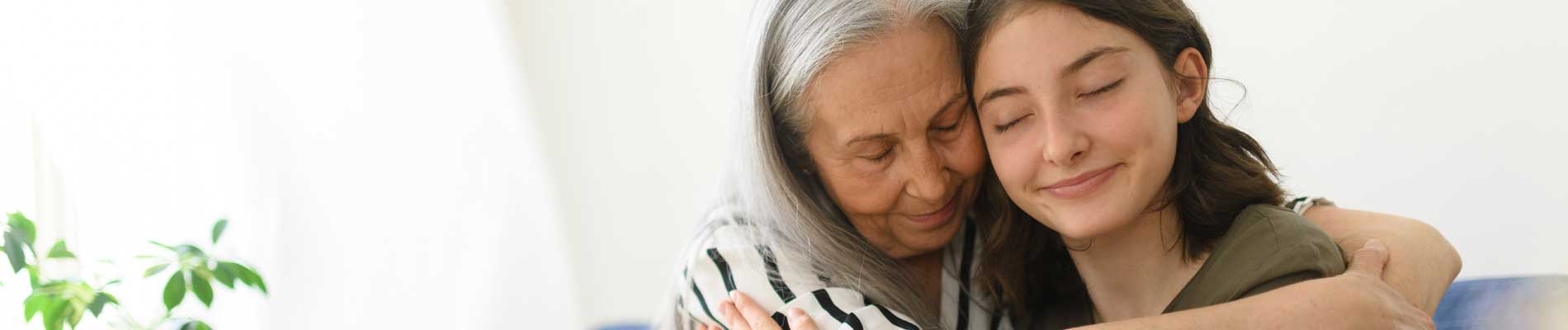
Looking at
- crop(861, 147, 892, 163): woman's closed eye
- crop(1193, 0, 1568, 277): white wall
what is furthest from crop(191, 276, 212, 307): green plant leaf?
crop(1193, 0, 1568, 277): white wall

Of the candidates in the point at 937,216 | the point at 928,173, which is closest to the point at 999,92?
the point at 928,173

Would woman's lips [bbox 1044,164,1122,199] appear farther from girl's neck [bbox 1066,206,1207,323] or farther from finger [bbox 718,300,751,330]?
finger [bbox 718,300,751,330]

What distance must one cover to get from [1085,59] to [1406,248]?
42 cm

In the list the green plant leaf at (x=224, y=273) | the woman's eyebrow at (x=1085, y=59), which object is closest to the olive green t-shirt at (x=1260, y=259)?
the woman's eyebrow at (x=1085, y=59)

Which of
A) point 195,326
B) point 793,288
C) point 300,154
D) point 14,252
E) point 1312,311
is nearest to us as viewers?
point 1312,311

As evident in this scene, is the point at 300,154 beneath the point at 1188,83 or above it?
beneath

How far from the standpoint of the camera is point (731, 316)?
145cm

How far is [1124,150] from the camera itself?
1.25 metres

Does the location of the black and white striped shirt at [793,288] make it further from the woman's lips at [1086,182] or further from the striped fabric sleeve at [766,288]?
the woman's lips at [1086,182]

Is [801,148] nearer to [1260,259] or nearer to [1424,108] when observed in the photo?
[1260,259]

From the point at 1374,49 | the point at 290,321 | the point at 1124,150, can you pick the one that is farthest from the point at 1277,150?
the point at 290,321

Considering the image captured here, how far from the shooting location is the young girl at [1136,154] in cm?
124

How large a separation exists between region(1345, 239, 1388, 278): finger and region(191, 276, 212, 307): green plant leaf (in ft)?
4.50

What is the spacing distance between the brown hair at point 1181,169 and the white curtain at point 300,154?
48.0 inches
